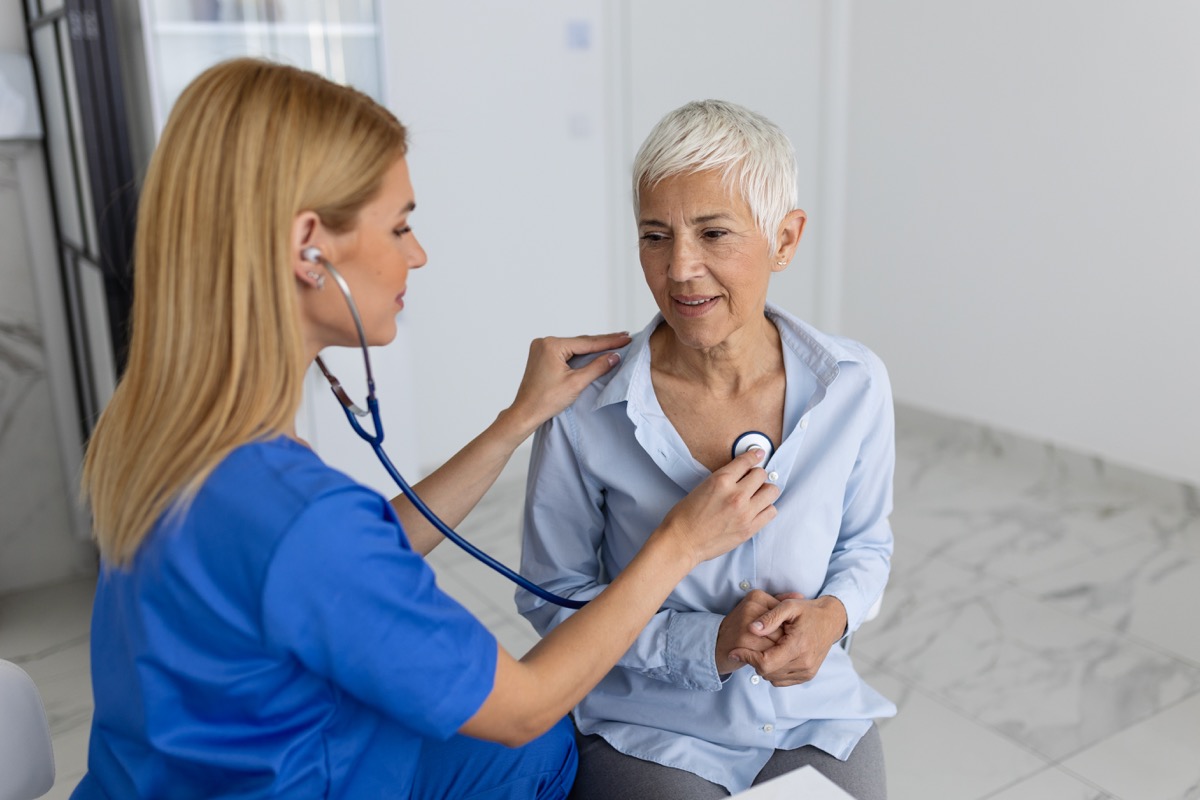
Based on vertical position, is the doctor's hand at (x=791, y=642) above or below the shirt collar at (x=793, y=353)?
below

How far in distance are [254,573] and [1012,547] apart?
2688mm

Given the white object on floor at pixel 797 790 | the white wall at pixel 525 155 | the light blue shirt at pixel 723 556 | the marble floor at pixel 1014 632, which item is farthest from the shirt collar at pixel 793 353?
the white wall at pixel 525 155

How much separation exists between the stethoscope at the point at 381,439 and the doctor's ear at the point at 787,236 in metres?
0.25

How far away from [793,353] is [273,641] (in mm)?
829

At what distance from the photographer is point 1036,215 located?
3584mm

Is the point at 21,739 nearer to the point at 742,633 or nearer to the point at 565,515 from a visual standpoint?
the point at 565,515

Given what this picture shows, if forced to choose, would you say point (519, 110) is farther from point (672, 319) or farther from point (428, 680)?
point (428, 680)

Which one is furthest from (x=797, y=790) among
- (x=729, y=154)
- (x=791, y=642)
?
(x=729, y=154)

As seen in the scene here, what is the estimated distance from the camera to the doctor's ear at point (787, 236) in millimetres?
1406

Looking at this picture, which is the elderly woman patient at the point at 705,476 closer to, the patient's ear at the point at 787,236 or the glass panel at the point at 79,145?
the patient's ear at the point at 787,236

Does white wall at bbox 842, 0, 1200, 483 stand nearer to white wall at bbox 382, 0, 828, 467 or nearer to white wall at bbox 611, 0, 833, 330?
white wall at bbox 611, 0, 833, 330

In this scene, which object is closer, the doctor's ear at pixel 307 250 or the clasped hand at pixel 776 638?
the doctor's ear at pixel 307 250

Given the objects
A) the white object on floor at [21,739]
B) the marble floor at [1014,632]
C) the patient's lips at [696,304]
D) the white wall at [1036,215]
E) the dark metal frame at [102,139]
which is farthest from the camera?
the white wall at [1036,215]

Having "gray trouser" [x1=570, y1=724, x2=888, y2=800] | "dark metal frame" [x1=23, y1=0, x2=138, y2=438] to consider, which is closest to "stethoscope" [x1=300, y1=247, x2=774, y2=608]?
"gray trouser" [x1=570, y1=724, x2=888, y2=800]
